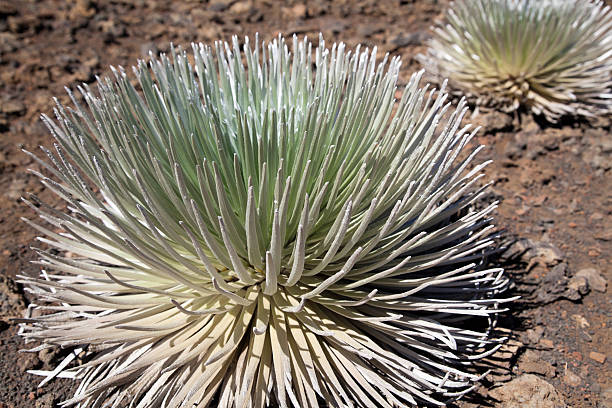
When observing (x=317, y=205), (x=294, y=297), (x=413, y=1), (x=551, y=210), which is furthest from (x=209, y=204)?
(x=413, y=1)

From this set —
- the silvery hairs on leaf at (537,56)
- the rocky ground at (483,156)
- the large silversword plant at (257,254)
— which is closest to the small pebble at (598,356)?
the rocky ground at (483,156)

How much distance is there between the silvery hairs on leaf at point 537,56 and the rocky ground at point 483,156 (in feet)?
0.38

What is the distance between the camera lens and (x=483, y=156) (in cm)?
247

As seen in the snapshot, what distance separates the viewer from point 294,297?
133 cm

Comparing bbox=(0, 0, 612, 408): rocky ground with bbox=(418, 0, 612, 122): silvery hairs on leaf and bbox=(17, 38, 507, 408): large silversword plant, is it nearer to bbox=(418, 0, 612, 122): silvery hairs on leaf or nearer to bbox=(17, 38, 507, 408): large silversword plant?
bbox=(418, 0, 612, 122): silvery hairs on leaf

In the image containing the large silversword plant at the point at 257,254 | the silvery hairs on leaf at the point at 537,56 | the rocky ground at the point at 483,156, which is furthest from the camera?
the silvery hairs on leaf at the point at 537,56

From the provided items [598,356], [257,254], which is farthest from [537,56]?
[257,254]

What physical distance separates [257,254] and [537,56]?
2.06m

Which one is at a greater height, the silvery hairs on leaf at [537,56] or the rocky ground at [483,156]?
the silvery hairs on leaf at [537,56]

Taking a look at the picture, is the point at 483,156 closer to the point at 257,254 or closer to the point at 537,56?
the point at 537,56

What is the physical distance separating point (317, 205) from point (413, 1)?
3050mm

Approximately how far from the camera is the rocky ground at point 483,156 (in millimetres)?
1502

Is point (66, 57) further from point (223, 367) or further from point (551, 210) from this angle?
point (551, 210)

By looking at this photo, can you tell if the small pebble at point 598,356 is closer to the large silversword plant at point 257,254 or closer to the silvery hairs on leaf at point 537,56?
the large silversword plant at point 257,254
